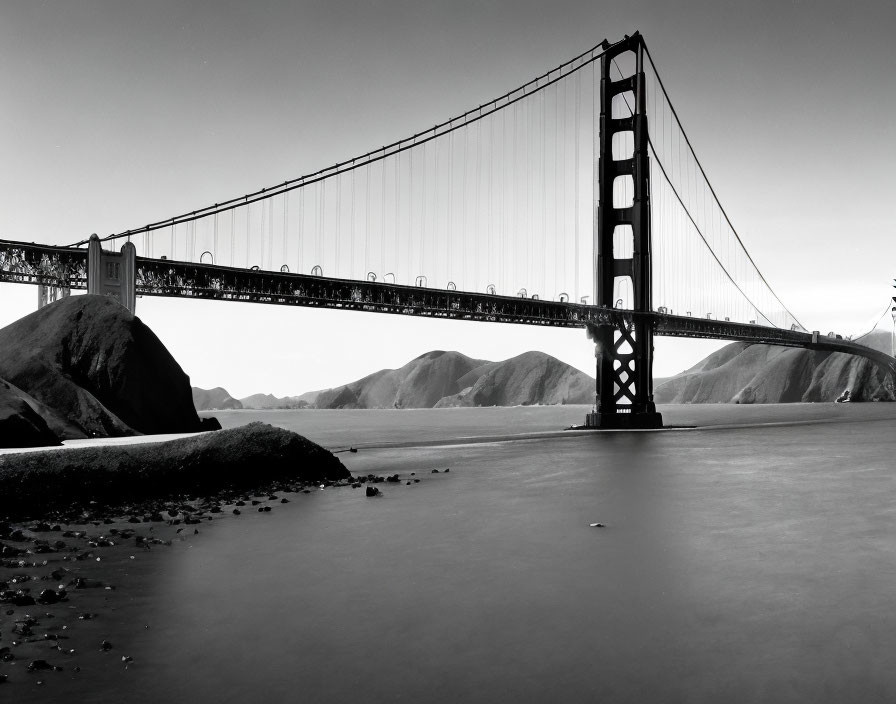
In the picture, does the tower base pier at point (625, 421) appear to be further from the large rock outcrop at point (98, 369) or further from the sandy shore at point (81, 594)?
the sandy shore at point (81, 594)

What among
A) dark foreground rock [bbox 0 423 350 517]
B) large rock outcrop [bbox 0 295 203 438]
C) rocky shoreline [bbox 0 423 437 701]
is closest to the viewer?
rocky shoreline [bbox 0 423 437 701]

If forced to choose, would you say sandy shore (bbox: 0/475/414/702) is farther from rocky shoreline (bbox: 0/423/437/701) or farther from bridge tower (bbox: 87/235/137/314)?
bridge tower (bbox: 87/235/137/314)

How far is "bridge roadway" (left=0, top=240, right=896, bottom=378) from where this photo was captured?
138 ft

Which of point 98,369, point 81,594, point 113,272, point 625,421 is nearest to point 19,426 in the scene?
point 98,369

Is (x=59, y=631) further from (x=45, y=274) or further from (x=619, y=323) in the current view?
(x=619, y=323)

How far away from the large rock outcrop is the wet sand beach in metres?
15.6

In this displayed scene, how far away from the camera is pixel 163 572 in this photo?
31.5 ft

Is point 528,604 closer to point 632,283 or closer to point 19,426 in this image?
point 19,426

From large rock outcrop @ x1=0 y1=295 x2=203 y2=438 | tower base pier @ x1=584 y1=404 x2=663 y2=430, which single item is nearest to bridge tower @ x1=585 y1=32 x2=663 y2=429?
tower base pier @ x1=584 y1=404 x2=663 y2=430

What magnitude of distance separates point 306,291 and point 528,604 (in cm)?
3874

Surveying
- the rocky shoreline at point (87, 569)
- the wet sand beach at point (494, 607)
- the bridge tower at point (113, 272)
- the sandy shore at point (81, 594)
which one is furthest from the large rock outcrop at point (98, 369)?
the sandy shore at point (81, 594)

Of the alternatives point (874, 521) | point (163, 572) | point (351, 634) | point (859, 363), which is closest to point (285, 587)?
point (163, 572)

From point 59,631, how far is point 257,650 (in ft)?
6.01

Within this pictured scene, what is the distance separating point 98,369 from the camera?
31.6m
